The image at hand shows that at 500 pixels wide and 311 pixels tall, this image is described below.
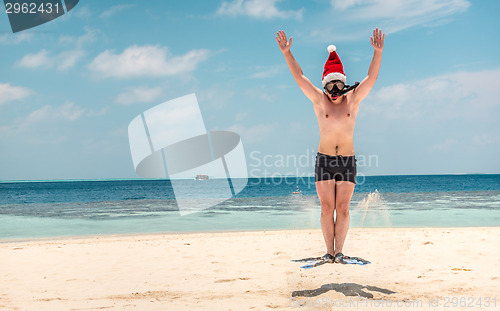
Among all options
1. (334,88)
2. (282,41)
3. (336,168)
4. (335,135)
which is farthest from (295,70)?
(336,168)

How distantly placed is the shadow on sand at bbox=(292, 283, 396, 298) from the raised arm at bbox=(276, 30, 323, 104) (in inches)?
88.3

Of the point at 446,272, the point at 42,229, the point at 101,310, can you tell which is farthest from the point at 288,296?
the point at 42,229

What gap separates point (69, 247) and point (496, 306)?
8.58m

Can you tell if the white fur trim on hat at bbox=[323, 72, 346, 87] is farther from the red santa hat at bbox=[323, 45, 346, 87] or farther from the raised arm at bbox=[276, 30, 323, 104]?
the raised arm at bbox=[276, 30, 323, 104]

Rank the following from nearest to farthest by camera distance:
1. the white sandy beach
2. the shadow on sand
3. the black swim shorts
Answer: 1. the black swim shorts
2. the white sandy beach
3. the shadow on sand

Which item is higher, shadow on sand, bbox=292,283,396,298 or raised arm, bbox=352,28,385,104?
raised arm, bbox=352,28,385,104

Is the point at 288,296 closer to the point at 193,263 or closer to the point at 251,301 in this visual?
the point at 251,301

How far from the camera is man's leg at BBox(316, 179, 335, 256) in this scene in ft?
15.7

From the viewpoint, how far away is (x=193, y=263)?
7438 mm

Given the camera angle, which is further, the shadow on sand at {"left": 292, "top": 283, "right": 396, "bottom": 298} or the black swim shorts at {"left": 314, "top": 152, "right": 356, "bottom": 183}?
the shadow on sand at {"left": 292, "top": 283, "right": 396, "bottom": 298}

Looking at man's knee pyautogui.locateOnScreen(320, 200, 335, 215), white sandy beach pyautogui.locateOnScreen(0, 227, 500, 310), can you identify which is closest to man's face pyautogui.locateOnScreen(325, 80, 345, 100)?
man's knee pyautogui.locateOnScreen(320, 200, 335, 215)

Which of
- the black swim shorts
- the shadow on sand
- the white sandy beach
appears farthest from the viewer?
the shadow on sand

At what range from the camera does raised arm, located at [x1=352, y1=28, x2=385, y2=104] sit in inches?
189

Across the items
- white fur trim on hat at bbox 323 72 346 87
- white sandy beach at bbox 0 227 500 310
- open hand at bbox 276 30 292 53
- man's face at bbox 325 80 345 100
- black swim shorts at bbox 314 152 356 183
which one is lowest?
white sandy beach at bbox 0 227 500 310
